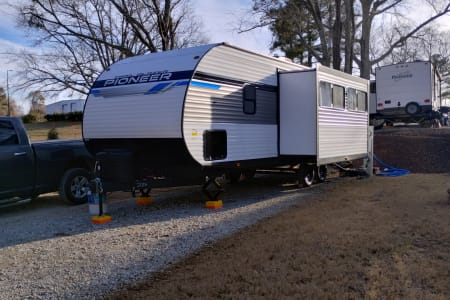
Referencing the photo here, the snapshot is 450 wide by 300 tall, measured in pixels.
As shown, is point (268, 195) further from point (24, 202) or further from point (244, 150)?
point (24, 202)

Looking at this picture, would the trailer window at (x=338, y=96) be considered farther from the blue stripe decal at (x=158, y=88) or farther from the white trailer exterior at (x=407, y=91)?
the white trailer exterior at (x=407, y=91)

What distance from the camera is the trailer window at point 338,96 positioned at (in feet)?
36.7

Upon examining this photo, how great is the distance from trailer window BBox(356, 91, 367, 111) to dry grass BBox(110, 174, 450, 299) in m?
5.30

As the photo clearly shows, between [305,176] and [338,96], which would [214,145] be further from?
[338,96]

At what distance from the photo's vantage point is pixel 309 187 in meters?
11.3

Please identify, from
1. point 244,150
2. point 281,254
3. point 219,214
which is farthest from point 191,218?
point 281,254

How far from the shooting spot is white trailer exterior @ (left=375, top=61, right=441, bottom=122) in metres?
22.7

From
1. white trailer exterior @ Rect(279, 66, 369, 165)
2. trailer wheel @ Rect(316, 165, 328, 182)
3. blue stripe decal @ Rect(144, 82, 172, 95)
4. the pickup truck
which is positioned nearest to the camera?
blue stripe decal @ Rect(144, 82, 172, 95)

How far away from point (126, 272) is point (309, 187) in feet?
22.8

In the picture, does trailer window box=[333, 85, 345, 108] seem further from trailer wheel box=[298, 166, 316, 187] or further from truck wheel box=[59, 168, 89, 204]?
truck wheel box=[59, 168, 89, 204]

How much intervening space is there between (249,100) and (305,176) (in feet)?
9.21

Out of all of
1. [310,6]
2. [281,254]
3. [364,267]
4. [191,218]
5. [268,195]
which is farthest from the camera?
[310,6]

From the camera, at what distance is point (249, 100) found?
938 cm

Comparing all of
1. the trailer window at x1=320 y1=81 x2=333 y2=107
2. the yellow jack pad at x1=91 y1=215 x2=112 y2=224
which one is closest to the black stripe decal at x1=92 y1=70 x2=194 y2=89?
the yellow jack pad at x1=91 y1=215 x2=112 y2=224
